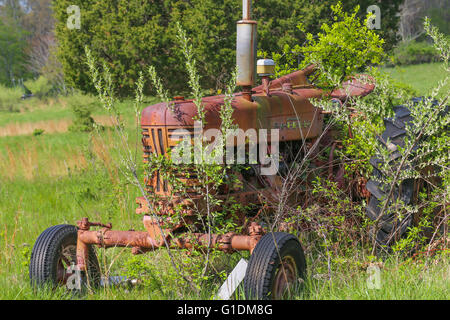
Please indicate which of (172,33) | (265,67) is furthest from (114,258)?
(172,33)

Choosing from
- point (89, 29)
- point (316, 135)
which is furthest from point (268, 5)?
point (316, 135)

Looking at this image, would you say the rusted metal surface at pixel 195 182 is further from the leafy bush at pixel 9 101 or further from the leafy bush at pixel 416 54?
the leafy bush at pixel 416 54

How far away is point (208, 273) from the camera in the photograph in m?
4.09

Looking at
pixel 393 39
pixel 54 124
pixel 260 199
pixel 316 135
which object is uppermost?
pixel 393 39

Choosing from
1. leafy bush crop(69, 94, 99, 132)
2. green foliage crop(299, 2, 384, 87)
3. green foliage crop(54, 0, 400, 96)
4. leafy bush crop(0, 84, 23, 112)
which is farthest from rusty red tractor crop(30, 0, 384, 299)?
leafy bush crop(0, 84, 23, 112)

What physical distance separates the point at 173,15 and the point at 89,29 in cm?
247

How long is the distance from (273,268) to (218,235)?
0.53 m

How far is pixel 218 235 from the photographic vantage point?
357cm

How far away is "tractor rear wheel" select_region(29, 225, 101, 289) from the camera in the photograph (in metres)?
A: 3.75

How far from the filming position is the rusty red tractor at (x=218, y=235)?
3.31m

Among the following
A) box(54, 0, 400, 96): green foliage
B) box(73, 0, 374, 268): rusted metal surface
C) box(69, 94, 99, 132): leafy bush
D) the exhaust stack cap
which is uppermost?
box(54, 0, 400, 96): green foliage

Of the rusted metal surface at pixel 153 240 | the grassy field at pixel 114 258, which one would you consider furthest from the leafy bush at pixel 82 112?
the rusted metal surface at pixel 153 240

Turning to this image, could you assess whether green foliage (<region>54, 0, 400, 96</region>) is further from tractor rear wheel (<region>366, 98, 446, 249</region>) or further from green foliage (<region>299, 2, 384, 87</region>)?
tractor rear wheel (<region>366, 98, 446, 249</region>)

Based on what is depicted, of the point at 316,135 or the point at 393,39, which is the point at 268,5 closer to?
the point at 393,39
